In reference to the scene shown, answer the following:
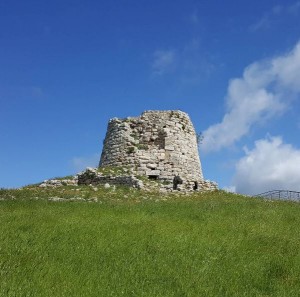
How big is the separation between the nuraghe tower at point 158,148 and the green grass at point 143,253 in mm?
14099

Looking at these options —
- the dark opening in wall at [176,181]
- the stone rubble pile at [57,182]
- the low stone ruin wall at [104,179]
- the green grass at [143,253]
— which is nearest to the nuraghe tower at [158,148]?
the dark opening in wall at [176,181]

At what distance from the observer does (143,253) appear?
35.0ft

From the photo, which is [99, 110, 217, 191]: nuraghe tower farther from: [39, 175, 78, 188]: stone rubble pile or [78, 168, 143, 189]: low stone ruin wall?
[39, 175, 78, 188]: stone rubble pile

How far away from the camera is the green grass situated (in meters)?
8.27

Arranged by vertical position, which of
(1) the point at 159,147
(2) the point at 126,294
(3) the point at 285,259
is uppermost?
(1) the point at 159,147

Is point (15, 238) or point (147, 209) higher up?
point (147, 209)

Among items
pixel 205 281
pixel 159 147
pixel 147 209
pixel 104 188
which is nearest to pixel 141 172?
pixel 159 147

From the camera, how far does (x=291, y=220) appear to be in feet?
60.0

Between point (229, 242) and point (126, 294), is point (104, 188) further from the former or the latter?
point (126, 294)

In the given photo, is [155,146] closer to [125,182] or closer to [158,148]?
[158,148]

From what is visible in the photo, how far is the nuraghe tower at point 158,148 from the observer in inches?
1261

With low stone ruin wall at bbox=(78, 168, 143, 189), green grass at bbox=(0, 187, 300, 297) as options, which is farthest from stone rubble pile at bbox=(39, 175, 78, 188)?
green grass at bbox=(0, 187, 300, 297)

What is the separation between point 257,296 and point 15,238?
6.05 meters

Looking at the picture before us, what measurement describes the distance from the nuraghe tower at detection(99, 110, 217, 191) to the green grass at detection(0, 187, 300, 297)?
14.1m
